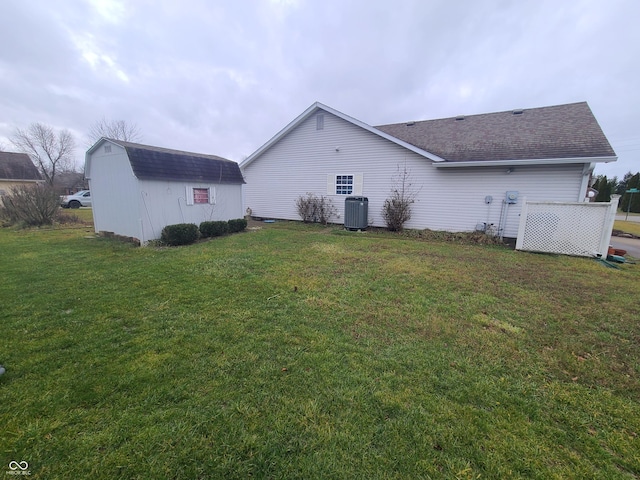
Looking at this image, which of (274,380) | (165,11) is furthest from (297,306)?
(165,11)

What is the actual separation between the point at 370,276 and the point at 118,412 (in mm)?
4073

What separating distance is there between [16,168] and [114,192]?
26731mm

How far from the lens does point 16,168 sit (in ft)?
77.9

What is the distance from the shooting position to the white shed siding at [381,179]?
894 centimetres

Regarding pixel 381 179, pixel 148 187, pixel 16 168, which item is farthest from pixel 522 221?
pixel 16 168

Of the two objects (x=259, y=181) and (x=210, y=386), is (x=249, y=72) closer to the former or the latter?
(x=259, y=181)

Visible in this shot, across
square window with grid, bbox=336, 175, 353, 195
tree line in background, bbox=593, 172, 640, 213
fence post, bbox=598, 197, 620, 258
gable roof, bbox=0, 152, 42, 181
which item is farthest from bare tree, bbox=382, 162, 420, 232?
gable roof, bbox=0, 152, 42, 181

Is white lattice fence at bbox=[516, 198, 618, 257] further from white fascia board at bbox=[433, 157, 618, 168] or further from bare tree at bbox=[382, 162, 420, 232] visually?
bare tree at bbox=[382, 162, 420, 232]

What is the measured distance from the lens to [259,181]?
47.0 ft

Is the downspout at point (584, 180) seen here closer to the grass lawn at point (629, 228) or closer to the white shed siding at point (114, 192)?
the grass lawn at point (629, 228)

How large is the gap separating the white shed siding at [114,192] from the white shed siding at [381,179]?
22.4 ft

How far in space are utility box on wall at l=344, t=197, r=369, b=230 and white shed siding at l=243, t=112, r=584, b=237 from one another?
2.74 feet

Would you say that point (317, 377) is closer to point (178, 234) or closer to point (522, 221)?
point (178, 234)

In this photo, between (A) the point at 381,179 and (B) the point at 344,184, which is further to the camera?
(B) the point at 344,184
